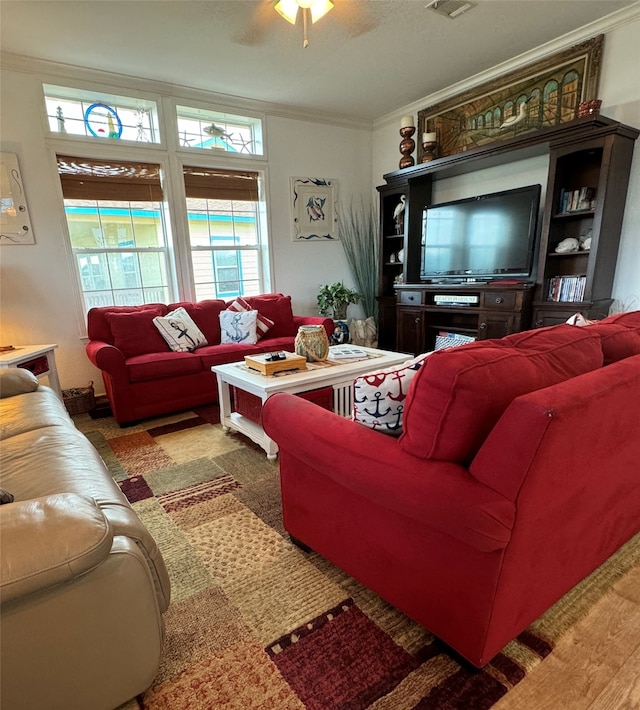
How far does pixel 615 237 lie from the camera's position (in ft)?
9.68

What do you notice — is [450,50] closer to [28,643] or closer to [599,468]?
[599,468]

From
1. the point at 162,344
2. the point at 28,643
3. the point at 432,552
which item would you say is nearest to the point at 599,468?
the point at 432,552

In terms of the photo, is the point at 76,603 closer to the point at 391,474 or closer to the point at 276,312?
the point at 391,474

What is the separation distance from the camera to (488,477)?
35.5 inches

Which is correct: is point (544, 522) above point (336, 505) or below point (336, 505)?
above

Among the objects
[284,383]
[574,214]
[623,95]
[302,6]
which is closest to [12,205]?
[302,6]

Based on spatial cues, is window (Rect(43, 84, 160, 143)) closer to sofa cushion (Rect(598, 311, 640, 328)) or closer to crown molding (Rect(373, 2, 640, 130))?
crown molding (Rect(373, 2, 640, 130))

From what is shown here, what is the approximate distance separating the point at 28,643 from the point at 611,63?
14.5 ft

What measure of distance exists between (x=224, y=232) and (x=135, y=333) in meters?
1.57

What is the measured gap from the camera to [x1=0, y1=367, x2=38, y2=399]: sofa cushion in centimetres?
206

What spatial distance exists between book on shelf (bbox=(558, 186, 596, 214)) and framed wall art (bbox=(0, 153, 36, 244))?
168 inches

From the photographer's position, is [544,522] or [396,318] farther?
[396,318]

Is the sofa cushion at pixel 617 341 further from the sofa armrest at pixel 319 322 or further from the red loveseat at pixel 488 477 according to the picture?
the sofa armrest at pixel 319 322

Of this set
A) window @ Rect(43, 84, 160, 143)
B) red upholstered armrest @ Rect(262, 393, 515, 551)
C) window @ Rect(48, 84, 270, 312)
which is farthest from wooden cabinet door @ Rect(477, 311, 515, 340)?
window @ Rect(43, 84, 160, 143)
